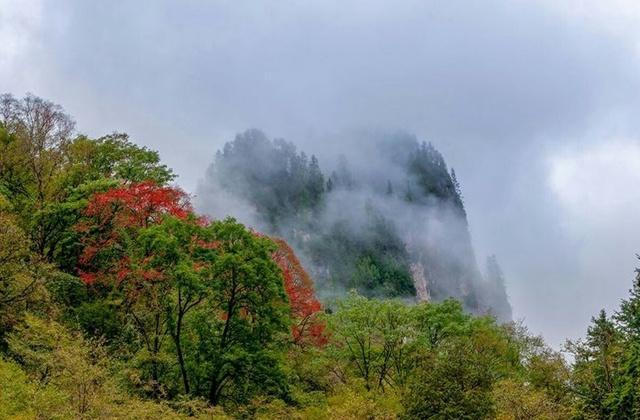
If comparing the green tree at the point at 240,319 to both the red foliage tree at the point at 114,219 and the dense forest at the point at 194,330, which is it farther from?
the red foliage tree at the point at 114,219

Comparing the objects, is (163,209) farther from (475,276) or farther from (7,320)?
(475,276)

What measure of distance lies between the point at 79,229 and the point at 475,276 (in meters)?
143

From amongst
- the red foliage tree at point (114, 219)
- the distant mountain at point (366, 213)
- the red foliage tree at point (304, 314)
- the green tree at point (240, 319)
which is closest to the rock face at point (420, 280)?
the distant mountain at point (366, 213)

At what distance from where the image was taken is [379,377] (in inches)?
1324

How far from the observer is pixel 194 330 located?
26266mm

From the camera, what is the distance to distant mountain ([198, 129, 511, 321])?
130750 mm

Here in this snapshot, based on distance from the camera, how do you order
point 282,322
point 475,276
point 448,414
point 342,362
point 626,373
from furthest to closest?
1. point 475,276
2. point 342,362
3. point 626,373
4. point 282,322
5. point 448,414

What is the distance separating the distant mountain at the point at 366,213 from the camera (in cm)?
13075

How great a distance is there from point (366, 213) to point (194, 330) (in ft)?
415

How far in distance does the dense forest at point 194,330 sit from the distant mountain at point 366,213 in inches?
2883

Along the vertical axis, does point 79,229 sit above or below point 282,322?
above

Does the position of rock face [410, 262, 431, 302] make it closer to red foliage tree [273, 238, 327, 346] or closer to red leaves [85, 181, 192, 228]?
red foliage tree [273, 238, 327, 346]

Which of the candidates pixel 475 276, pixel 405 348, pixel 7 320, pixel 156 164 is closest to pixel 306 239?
pixel 475 276

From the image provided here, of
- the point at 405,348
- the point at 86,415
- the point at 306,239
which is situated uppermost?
the point at 306,239
